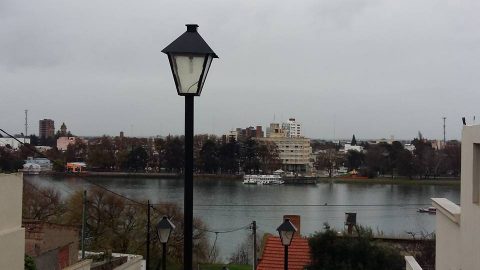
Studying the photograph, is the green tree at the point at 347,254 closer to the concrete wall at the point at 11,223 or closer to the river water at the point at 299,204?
the concrete wall at the point at 11,223

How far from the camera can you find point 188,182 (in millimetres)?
2008

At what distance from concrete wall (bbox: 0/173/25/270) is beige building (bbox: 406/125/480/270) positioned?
10.6 ft

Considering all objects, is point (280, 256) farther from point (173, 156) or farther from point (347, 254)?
point (173, 156)

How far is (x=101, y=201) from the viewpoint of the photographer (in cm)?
1755

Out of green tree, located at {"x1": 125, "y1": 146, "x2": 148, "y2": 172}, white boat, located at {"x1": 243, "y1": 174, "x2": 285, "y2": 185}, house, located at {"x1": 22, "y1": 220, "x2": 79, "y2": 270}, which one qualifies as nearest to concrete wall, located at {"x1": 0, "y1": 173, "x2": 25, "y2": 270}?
house, located at {"x1": 22, "y1": 220, "x2": 79, "y2": 270}

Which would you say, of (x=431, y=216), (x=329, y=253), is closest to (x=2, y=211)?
(x=329, y=253)

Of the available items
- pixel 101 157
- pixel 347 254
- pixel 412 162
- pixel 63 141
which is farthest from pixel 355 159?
pixel 347 254

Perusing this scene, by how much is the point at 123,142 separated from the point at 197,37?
56833 millimetres

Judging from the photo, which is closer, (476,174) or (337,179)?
(476,174)

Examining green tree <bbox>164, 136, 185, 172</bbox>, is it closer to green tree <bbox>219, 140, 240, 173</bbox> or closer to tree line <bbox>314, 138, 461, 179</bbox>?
green tree <bbox>219, 140, 240, 173</bbox>

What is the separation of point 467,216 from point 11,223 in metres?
3.30

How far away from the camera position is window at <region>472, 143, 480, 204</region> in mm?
3184

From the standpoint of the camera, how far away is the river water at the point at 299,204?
23.7m

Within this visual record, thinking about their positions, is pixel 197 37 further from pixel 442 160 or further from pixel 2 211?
pixel 442 160
